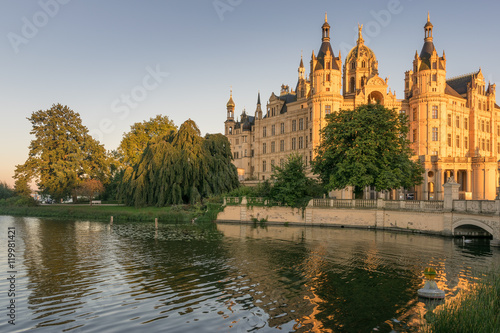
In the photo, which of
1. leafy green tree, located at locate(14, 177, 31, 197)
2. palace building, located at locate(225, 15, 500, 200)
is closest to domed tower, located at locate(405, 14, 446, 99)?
palace building, located at locate(225, 15, 500, 200)

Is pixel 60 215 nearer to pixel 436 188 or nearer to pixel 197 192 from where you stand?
pixel 197 192

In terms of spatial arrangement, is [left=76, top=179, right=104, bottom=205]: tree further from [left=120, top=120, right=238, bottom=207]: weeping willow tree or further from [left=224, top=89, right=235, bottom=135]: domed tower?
[left=224, top=89, right=235, bottom=135]: domed tower

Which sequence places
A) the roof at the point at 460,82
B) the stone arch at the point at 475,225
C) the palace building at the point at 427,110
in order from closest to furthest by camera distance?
the stone arch at the point at 475,225 < the palace building at the point at 427,110 < the roof at the point at 460,82

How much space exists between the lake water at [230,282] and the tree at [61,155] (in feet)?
104

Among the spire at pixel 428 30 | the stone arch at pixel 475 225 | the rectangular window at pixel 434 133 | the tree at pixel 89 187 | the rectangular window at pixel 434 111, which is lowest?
the stone arch at pixel 475 225

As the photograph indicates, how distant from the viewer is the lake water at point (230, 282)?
34.0 ft

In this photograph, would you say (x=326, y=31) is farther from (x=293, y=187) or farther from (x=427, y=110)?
(x=293, y=187)

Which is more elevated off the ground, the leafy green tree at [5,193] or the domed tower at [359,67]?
the domed tower at [359,67]

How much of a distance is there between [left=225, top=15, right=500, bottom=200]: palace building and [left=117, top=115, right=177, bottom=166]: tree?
23141mm

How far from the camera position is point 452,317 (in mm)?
8305

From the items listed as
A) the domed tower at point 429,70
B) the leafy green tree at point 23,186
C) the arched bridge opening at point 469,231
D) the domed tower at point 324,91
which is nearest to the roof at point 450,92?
the domed tower at point 429,70

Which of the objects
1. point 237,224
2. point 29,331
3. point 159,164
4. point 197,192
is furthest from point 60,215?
point 29,331

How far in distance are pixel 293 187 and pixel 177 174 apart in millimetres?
15046

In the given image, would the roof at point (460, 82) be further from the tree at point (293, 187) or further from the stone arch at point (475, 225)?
the stone arch at point (475, 225)
